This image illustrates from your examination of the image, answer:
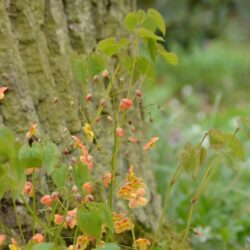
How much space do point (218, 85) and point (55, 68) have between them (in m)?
5.89

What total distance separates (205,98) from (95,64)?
6292 millimetres

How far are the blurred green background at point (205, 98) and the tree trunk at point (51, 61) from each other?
460 mm

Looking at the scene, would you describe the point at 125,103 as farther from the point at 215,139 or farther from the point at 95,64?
the point at 215,139

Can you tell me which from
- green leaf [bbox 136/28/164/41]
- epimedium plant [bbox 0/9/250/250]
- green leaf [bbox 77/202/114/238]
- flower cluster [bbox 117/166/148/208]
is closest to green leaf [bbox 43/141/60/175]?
epimedium plant [bbox 0/9/250/250]

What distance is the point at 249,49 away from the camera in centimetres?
957

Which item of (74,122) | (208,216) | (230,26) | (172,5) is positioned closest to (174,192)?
(208,216)

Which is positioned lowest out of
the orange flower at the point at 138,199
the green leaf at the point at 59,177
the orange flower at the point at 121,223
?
the orange flower at the point at 121,223

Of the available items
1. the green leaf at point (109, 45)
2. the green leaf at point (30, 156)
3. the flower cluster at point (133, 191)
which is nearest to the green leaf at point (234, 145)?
the flower cluster at point (133, 191)

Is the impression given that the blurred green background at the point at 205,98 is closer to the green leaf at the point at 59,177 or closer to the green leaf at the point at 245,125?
the green leaf at the point at 245,125

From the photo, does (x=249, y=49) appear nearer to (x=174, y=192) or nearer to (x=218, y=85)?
(x=218, y=85)

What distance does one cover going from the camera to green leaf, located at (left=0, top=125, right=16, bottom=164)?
4.77ft

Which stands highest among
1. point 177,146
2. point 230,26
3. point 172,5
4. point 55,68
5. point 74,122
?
point 55,68

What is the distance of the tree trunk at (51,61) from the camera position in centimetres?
231

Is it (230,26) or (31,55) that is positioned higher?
(31,55)
